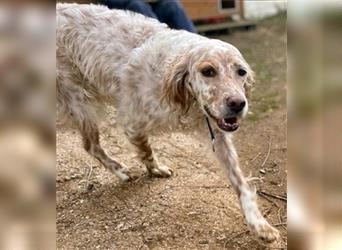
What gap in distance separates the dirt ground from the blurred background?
1.45 metres

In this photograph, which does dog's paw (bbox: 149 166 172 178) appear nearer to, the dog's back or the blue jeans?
the dog's back

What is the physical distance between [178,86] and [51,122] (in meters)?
1.52

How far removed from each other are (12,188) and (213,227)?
1.78 m

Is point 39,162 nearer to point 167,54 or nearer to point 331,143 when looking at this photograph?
point 331,143

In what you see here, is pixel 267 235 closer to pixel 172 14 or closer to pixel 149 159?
pixel 149 159

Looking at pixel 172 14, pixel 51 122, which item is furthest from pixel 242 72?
pixel 172 14

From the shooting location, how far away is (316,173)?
3.54 feet

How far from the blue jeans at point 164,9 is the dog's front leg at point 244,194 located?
1.92 metres

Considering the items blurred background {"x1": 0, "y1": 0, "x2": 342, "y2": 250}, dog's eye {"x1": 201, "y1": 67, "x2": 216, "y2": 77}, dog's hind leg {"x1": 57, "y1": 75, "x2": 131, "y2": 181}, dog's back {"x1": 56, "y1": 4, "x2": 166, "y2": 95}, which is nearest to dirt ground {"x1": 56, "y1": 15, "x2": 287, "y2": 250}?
dog's hind leg {"x1": 57, "y1": 75, "x2": 131, "y2": 181}

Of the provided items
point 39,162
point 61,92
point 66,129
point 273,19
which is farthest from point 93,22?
point 273,19

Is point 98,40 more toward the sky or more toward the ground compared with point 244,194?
more toward the sky

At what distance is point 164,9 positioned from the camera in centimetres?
462

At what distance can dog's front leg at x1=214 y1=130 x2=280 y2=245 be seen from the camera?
2371 millimetres

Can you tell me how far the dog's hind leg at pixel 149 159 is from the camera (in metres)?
3.10
